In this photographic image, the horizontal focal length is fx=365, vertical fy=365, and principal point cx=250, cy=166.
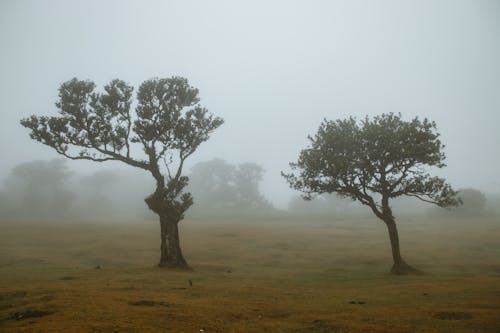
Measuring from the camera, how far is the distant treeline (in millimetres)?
119562

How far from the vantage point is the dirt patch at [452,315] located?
16156 millimetres

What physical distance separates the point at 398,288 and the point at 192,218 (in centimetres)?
9632

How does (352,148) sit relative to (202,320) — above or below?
above

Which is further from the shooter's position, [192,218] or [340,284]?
[192,218]

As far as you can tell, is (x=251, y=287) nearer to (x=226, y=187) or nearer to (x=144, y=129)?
(x=144, y=129)

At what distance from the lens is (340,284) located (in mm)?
28656

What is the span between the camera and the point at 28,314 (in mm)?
15750

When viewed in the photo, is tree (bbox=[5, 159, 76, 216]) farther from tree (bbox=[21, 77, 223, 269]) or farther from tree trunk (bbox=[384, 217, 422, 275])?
tree trunk (bbox=[384, 217, 422, 275])

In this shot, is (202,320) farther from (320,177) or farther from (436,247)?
(436,247)

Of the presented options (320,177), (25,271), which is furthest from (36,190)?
(320,177)

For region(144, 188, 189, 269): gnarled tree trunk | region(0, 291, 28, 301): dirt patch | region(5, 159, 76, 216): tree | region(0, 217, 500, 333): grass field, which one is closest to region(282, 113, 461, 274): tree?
region(0, 217, 500, 333): grass field

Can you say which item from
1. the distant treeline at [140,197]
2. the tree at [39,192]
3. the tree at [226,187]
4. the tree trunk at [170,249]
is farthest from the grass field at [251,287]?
the tree at [226,187]

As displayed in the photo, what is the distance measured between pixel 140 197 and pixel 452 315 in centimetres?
Result: 16391

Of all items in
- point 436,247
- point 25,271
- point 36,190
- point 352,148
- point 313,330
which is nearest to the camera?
point 313,330
